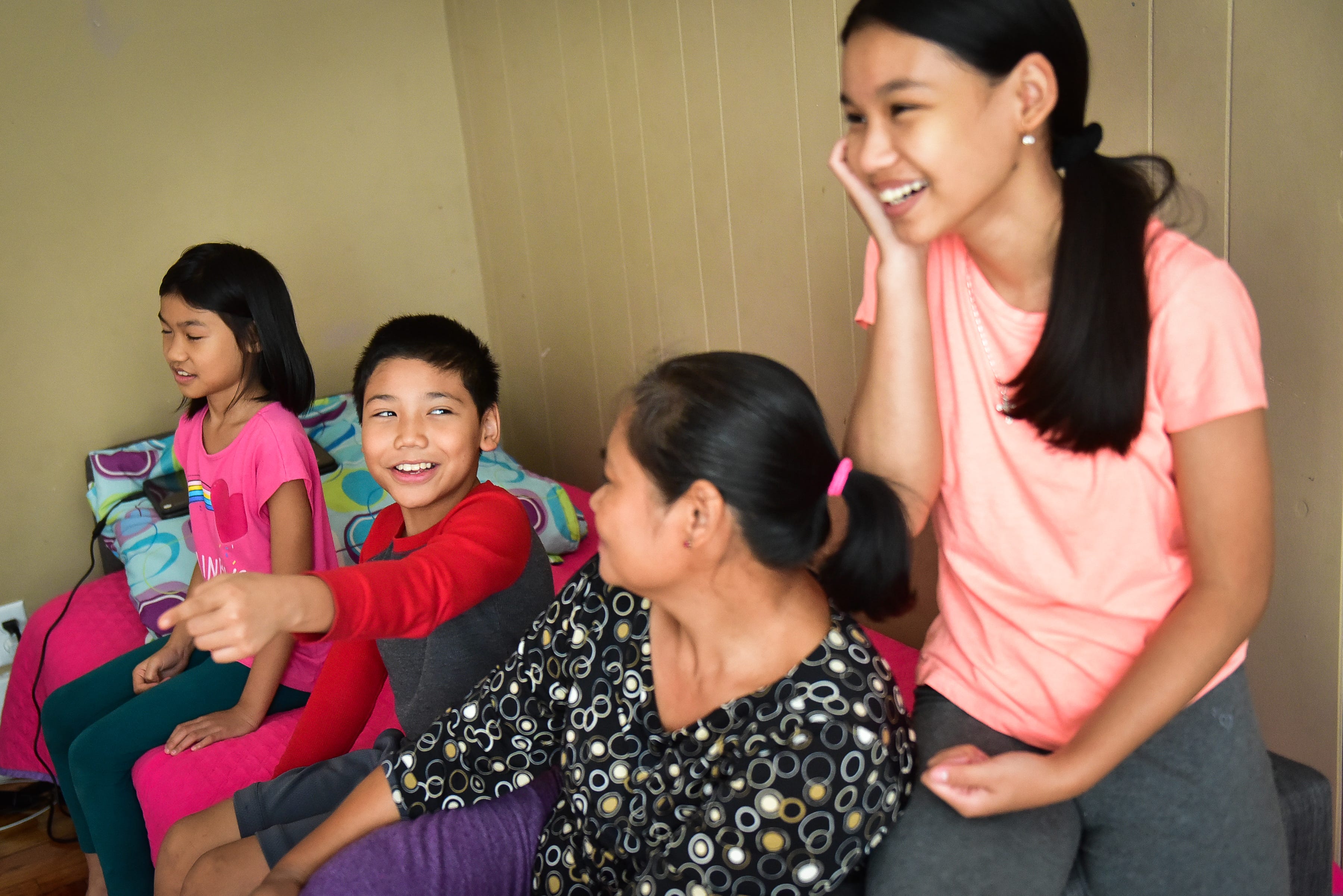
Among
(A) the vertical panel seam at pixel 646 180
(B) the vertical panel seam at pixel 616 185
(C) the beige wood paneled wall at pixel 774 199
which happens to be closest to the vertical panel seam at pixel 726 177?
(C) the beige wood paneled wall at pixel 774 199

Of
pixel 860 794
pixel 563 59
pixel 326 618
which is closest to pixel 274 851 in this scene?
pixel 326 618

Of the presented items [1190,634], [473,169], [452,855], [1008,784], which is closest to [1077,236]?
[1190,634]

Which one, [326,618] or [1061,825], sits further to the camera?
[326,618]

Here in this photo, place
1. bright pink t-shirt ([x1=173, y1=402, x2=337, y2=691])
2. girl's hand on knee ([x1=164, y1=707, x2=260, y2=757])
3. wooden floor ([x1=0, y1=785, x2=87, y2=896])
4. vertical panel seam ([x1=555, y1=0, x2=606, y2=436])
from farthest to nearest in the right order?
vertical panel seam ([x1=555, y1=0, x2=606, y2=436]) < wooden floor ([x1=0, y1=785, x2=87, y2=896]) < bright pink t-shirt ([x1=173, y1=402, x2=337, y2=691]) < girl's hand on knee ([x1=164, y1=707, x2=260, y2=757])

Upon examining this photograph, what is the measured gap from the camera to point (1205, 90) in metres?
1.24

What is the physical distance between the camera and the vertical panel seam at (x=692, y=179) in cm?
203

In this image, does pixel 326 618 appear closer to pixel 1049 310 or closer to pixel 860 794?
pixel 860 794

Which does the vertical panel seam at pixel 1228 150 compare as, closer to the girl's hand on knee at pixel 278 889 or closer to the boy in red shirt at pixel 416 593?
the boy in red shirt at pixel 416 593

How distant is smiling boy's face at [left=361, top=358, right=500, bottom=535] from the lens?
57.1 inches

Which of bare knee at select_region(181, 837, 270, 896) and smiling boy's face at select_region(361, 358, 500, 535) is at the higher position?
smiling boy's face at select_region(361, 358, 500, 535)

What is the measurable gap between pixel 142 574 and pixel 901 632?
1494mm

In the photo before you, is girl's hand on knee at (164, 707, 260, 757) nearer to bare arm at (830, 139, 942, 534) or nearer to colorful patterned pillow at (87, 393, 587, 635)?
colorful patterned pillow at (87, 393, 587, 635)

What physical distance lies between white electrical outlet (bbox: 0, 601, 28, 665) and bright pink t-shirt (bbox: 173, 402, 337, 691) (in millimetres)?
939

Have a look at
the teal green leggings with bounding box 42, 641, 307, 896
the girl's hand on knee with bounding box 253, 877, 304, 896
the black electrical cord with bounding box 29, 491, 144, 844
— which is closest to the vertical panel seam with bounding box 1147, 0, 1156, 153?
the girl's hand on knee with bounding box 253, 877, 304, 896
